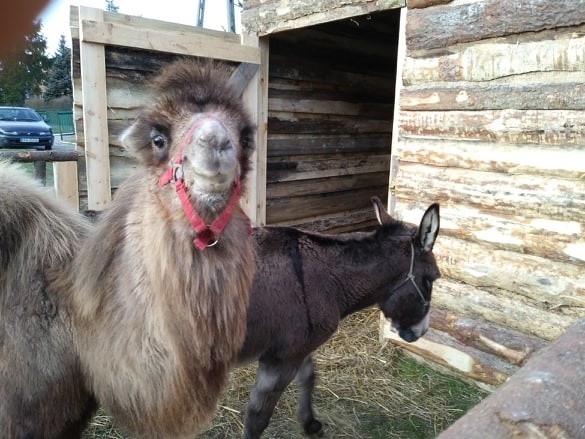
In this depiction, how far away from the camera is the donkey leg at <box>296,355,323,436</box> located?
12.0 ft

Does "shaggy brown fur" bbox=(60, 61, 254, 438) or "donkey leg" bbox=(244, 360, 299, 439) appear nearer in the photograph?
"shaggy brown fur" bbox=(60, 61, 254, 438)

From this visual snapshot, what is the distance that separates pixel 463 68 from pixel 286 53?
2499mm

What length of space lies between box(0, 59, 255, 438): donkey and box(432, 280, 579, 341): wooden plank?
269 cm

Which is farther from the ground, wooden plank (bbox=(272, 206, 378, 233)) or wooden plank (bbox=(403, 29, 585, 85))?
wooden plank (bbox=(403, 29, 585, 85))

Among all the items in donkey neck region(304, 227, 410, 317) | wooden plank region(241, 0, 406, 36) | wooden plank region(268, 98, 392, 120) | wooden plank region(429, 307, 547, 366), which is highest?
wooden plank region(241, 0, 406, 36)

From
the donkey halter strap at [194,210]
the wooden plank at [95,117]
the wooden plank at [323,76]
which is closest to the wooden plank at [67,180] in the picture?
the wooden plank at [95,117]

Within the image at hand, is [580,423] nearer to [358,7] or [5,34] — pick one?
[5,34]

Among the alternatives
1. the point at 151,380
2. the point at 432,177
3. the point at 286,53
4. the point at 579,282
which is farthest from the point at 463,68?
the point at 151,380

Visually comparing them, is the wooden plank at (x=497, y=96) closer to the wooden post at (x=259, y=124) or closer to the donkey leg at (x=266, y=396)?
the wooden post at (x=259, y=124)

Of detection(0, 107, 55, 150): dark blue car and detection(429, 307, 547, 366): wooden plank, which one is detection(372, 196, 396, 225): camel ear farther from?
detection(0, 107, 55, 150): dark blue car

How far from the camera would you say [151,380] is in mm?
1987

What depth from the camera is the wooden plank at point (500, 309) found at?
3.62 m

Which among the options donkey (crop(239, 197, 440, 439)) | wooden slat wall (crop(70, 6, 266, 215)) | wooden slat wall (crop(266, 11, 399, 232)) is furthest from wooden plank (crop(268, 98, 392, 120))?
donkey (crop(239, 197, 440, 439))

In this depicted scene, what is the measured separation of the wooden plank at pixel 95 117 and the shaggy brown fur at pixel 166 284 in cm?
195
